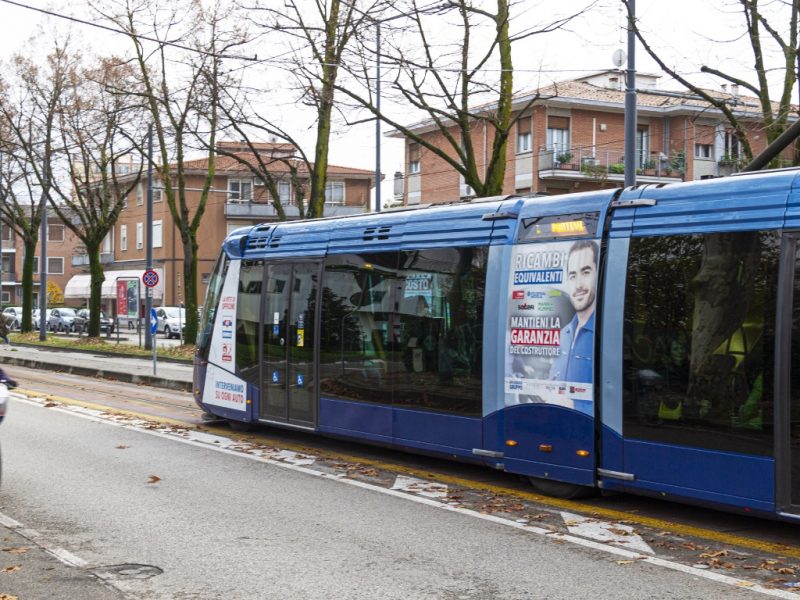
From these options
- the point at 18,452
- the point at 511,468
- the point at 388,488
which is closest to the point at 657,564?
the point at 511,468

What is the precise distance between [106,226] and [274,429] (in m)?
30.0

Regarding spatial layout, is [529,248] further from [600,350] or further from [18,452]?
[18,452]

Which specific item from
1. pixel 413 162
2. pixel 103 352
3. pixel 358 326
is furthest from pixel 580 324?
pixel 413 162

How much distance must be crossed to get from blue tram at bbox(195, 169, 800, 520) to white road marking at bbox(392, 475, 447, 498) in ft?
1.25

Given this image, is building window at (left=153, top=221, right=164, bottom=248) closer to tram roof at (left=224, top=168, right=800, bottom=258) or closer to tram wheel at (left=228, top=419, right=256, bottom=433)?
tram wheel at (left=228, top=419, right=256, bottom=433)

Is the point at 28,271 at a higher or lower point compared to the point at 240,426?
higher

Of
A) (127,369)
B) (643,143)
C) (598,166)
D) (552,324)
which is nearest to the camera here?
(552,324)

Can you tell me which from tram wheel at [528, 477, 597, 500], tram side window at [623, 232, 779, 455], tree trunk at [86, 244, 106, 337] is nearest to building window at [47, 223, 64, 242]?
tree trunk at [86, 244, 106, 337]

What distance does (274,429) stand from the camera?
13.9m

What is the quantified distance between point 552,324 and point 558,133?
1448 inches

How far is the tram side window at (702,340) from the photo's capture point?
23.5ft

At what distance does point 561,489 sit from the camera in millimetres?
8805

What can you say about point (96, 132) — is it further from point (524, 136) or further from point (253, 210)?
point (253, 210)

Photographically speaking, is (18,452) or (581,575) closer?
(581,575)
